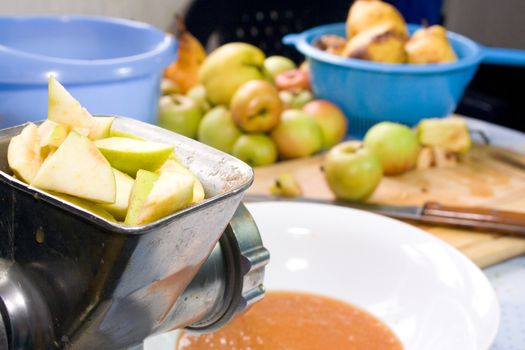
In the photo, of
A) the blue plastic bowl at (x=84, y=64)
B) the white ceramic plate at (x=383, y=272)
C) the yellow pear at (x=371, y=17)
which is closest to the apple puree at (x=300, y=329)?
the white ceramic plate at (x=383, y=272)

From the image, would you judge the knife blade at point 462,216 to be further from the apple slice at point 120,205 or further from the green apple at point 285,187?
the apple slice at point 120,205

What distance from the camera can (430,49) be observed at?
1346 mm

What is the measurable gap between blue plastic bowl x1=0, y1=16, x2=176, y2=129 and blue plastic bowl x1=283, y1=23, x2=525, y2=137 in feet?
1.15

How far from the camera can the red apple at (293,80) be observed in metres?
1.50

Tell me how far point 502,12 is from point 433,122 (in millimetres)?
1966

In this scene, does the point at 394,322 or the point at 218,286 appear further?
the point at 394,322

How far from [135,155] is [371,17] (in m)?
1.00

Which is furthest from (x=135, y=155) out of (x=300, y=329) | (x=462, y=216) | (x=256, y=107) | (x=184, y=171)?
(x=256, y=107)

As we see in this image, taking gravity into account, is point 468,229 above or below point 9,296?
below

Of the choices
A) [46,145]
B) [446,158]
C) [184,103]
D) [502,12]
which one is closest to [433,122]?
[446,158]

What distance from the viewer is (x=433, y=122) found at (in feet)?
4.37

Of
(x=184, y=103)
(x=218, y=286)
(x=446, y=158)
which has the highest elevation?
(x=218, y=286)

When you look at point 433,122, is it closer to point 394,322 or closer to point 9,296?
point 394,322

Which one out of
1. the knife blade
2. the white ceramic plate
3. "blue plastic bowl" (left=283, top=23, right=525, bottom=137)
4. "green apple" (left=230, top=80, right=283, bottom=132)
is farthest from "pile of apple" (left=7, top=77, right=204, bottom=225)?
"blue plastic bowl" (left=283, top=23, right=525, bottom=137)
